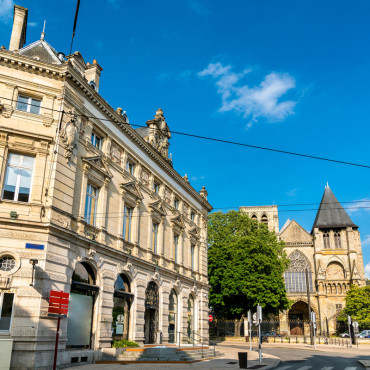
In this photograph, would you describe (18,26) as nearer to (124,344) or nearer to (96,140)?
(96,140)

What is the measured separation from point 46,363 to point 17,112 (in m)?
9.80

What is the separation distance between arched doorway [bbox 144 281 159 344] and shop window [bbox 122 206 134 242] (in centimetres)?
360

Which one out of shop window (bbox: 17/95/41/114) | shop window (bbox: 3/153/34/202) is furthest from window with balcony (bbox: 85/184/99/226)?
shop window (bbox: 17/95/41/114)

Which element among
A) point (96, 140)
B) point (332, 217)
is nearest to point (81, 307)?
point (96, 140)

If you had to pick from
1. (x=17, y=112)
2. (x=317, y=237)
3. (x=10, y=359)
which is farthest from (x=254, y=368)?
(x=317, y=237)

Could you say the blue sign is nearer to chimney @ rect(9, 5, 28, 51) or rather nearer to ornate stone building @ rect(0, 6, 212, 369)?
ornate stone building @ rect(0, 6, 212, 369)

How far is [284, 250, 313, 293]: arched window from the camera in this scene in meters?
78.9

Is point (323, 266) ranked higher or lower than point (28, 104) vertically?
higher

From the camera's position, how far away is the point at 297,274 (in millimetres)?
80500

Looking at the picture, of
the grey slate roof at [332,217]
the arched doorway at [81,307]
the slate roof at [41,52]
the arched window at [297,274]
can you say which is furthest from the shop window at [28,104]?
the grey slate roof at [332,217]

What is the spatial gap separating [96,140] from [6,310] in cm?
944

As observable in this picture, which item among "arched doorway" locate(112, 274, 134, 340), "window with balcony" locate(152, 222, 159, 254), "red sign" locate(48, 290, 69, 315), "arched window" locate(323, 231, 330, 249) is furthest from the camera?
"arched window" locate(323, 231, 330, 249)

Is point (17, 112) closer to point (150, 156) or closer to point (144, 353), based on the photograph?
point (150, 156)

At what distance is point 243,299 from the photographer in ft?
142
